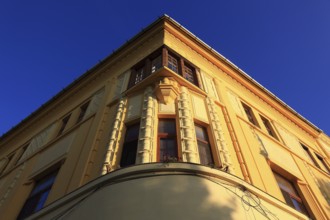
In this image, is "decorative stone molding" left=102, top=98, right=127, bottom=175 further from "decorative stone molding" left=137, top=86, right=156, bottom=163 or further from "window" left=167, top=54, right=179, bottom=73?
"window" left=167, top=54, right=179, bottom=73

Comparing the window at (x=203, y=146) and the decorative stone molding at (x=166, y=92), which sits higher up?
the decorative stone molding at (x=166, y=92)

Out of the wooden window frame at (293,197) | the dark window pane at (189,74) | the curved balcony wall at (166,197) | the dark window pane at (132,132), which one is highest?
the dark window pane at (189,74)

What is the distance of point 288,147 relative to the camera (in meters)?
13.6

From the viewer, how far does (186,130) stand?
9.02 meters

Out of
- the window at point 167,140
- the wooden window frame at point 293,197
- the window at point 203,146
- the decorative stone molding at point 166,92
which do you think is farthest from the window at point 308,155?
the window at point 167,140

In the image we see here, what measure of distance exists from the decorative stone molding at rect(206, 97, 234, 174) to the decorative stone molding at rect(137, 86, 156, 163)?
2.11m

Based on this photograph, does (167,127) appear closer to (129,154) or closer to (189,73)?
(129,154)

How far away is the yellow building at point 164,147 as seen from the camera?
6660mm

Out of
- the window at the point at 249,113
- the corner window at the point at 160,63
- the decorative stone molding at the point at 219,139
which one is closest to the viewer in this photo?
the decorative stone molding at the point at 219,139

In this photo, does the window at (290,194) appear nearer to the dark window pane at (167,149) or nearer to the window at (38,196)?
the dark window pane at (167,149)

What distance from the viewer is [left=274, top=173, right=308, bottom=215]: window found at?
10141 mm

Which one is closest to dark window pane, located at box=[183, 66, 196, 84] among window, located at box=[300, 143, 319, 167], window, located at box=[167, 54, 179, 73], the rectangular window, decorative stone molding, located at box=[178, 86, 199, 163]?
window, located at box=[167, 54, 179, 73]

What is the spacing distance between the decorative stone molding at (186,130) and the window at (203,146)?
0.37m

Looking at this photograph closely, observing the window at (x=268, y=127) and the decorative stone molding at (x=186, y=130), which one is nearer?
the decorative stone molding at (x=186, y=130)
